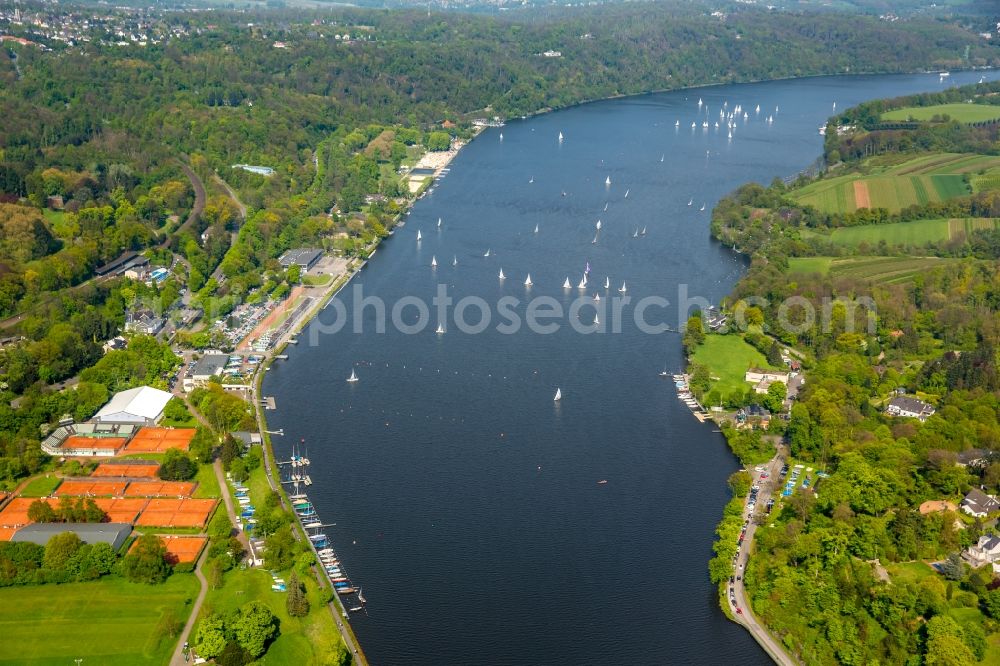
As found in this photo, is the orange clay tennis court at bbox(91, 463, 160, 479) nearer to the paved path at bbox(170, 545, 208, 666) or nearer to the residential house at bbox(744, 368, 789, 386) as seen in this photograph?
the paved path at bbox(170, 545, 208, 666)

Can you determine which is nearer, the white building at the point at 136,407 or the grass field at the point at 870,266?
the white building at the point at 136,407

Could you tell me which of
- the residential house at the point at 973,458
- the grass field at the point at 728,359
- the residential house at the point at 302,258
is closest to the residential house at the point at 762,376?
the grass field at the point at 728,359

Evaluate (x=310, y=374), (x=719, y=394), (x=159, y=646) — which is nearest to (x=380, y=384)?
(x=310, y=374)

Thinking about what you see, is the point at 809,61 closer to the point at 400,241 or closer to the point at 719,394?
the point at 400,241

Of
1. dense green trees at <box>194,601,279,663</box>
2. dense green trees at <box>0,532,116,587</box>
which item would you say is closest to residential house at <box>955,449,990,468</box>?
dense green trees at <box>194,601,279,663</box>

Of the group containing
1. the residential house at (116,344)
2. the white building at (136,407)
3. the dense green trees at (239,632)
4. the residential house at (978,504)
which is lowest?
the residential house at (116,344)

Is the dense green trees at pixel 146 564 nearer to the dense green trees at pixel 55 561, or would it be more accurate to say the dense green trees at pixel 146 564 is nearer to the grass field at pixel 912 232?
the dense green trees at pixel 55 561

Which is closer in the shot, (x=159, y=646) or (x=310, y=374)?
(x=159, y=646)
